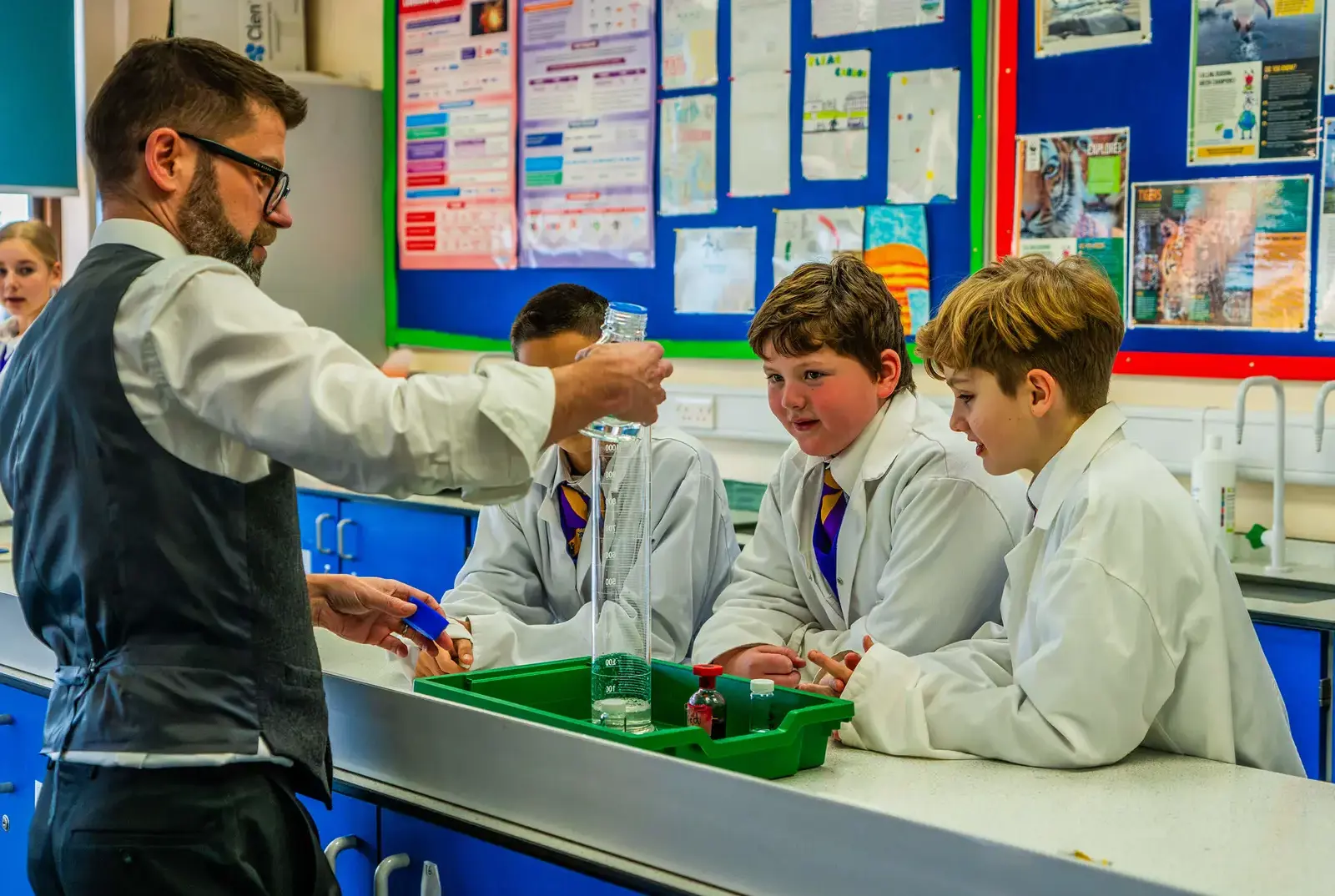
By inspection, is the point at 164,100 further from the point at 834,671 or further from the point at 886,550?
the point at 886,550

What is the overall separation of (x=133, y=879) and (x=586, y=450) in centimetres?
112

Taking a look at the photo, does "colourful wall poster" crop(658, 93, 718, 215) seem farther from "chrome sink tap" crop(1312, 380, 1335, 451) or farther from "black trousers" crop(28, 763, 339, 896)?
"black trousers" crop(28, 763, 339, 896)

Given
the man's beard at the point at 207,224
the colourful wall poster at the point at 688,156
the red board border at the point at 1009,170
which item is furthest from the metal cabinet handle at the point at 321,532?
the man's beard at the point at 207,224

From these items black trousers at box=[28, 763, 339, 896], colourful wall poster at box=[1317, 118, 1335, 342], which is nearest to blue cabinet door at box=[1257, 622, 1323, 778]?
colourful wall poster at box=[1317, 118, 1335, 342]

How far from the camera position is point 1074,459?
1.52m

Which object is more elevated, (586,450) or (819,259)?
(819,259)

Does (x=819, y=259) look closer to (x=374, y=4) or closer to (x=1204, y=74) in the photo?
(x=1204, y=74)

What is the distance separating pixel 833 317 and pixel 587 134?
2506 mm

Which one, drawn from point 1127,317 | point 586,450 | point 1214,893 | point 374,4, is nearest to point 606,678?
point 1214,893

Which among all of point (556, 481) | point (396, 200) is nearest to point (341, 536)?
point (396, 200)

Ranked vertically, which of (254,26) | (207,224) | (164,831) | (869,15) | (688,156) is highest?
(254,26)

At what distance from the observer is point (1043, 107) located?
10.7ft

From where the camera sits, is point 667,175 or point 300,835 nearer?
point 300,835

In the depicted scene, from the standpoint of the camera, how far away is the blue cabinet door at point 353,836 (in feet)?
5.30
